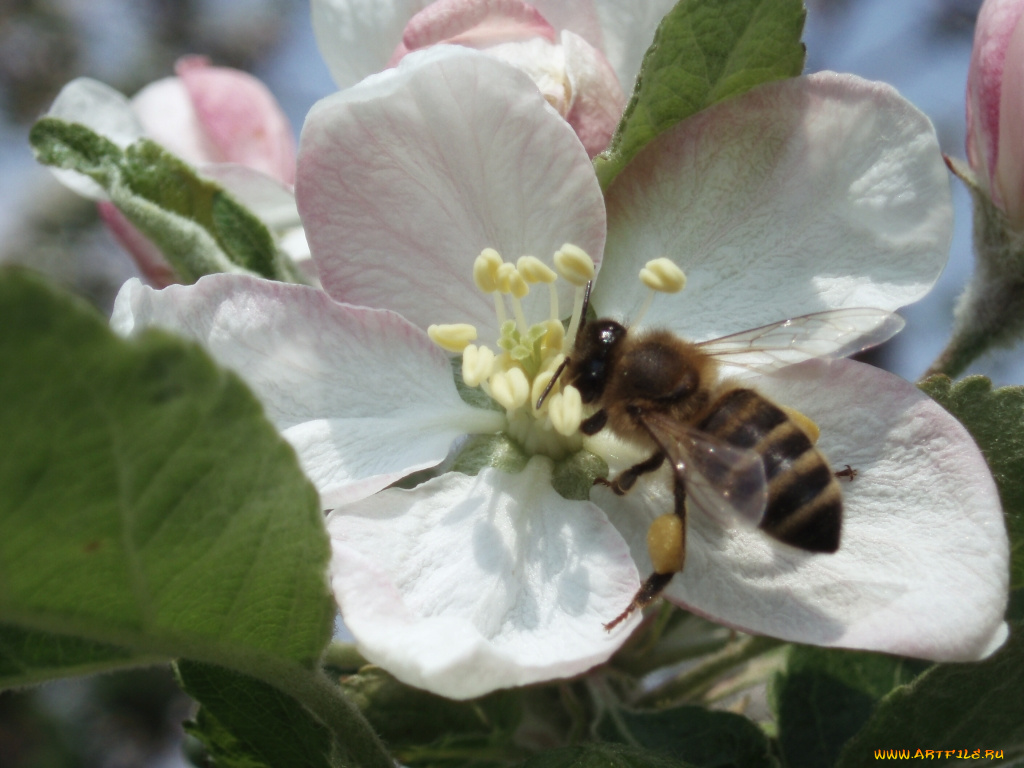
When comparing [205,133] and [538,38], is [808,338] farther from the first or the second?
[205,133]

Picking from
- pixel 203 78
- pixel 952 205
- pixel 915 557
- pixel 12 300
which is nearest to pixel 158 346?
pixel 12 300

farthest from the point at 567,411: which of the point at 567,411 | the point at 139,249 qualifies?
the point at 139,249

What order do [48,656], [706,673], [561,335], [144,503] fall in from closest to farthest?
[144,503] → [48,656] → [561,335] → [706,673]

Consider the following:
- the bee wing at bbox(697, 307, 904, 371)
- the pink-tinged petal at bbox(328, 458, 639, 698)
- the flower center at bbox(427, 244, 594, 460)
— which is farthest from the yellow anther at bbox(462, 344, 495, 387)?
the bee wing at bbox(697, 307, 904, 371)

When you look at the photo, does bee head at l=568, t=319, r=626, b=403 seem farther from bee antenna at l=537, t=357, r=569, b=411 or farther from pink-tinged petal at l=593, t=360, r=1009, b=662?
pink-tinged petal at l=593, t=360, r=1009, b=662

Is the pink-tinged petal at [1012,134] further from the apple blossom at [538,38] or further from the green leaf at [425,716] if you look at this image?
the green leaf at [425,716]
